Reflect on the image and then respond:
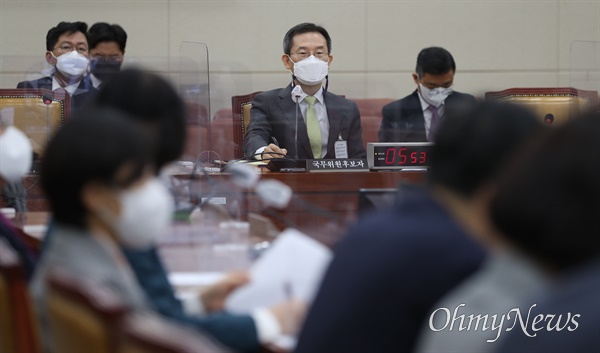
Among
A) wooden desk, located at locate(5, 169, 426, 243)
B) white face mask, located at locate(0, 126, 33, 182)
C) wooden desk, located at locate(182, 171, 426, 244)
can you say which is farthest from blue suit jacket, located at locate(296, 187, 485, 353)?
white face mask, located at locate(0, 126, 33, 182)

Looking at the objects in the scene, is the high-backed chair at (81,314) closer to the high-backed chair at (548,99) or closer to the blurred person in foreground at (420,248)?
the blurred person in foreground at (420,248)

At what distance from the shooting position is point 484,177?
1.56 metres

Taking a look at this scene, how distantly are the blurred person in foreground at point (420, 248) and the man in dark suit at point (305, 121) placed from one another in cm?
309

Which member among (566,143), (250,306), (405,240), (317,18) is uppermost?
(317,18)

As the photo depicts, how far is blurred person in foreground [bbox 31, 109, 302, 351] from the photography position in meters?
1.72

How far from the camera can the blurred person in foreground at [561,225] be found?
1.15m

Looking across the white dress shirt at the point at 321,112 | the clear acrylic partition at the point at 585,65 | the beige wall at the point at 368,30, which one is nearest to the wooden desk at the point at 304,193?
the white dress shirt at the point at 321,112

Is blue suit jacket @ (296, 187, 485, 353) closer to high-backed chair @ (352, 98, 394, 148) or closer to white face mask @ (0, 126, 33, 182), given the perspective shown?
white face mask @ (0, 126, 33, 182)

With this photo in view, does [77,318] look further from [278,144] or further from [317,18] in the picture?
[317,18]

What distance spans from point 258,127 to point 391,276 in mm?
3441

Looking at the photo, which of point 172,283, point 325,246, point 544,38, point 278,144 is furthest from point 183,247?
point 544,38

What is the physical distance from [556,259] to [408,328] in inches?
16.3

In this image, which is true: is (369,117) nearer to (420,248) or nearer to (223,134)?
(223,134)

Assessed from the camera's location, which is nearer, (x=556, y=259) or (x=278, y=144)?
(x=556, y=259)
